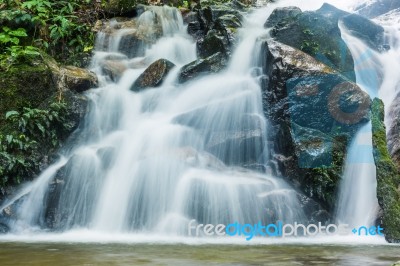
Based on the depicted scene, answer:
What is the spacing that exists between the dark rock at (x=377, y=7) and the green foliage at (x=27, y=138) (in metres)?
13.4

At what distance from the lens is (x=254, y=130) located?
752cm

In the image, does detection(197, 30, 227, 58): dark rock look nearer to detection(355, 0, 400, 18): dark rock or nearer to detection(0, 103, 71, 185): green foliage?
detection(0, 103, 71, 185): green foliage

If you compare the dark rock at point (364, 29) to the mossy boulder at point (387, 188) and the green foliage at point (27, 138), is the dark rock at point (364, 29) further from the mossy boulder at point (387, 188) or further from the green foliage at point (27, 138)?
the green foliage at point (27, 138)

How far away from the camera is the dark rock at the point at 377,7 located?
16406 millimetres

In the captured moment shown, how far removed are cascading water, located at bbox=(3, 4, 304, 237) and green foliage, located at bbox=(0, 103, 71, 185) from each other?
1.25ft

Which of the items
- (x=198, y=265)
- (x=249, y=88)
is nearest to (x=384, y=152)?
(x=249, y=88)

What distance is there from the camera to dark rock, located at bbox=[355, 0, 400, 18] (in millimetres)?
16406

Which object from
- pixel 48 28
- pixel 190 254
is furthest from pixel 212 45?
pixel 190 254

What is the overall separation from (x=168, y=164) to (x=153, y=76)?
329 cm

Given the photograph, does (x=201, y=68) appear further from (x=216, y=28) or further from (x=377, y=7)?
(x=377, y=7)

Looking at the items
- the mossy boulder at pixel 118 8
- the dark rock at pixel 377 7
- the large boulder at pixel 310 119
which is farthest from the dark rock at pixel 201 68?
the dark rock at pixel 377 7

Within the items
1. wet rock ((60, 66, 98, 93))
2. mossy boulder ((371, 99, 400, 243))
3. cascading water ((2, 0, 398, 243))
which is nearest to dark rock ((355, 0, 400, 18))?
cascading water ((2, 0, 398, 243))

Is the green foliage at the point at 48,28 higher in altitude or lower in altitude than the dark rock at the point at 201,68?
higher

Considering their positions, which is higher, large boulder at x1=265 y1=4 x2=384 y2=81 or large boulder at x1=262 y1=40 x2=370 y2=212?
large boulder at x1=265 y1=4 x2=384 y2=81
